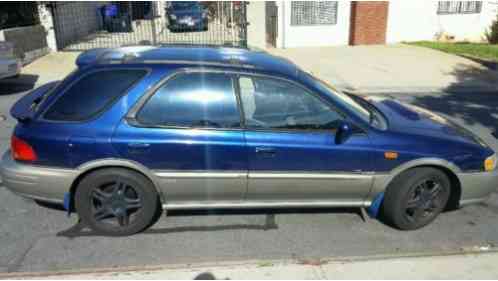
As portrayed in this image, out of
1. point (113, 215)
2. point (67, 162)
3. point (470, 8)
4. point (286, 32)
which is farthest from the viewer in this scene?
point (470, 8)

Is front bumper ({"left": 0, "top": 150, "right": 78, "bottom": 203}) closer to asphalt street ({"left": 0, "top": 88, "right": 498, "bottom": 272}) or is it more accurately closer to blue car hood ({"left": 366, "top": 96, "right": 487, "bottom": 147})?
asphalt street ({"left": 0, "top": 88, "right": 498, "bottom": 272})

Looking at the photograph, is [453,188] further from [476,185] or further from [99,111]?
[99,111]

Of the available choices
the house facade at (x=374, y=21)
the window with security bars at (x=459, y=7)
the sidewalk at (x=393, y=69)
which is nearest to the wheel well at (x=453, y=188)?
the sidewalk at (x=393, y=69)

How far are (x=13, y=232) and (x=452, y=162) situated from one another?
3.81 m

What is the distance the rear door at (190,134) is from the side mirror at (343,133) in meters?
0.76

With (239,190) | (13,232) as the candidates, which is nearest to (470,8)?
(239,190)

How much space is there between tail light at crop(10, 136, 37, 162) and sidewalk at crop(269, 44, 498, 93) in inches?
294

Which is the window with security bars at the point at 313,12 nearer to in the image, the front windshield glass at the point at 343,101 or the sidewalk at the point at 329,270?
the front windshield glass at the point at 343,101

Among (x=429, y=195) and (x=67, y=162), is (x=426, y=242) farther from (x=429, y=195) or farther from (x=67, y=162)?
(x=67, y=162)

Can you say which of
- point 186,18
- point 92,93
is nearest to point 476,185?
point 92,93

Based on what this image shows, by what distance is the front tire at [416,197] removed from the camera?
3.44 metres

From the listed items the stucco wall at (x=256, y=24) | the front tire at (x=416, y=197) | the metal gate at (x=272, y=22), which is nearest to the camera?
the front tire at (x=416, y=197)

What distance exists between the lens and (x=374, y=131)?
3.35 m

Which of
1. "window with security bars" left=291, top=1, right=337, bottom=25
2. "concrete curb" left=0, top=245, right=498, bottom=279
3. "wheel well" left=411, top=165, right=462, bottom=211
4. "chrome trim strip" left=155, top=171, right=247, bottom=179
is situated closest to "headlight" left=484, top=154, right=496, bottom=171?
"wheel well" left=411, top=165, right=462, bottom=211
